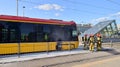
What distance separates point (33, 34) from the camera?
810 inches

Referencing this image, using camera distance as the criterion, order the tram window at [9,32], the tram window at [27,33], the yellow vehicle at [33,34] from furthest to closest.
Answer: the tram window at [27,33]
the yellow vehicle at [33,34]
the tram window at [9,32]

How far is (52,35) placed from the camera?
876 inches

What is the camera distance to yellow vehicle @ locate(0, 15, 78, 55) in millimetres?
18547

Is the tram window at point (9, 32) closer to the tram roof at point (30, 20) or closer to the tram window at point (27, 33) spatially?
the tram roof at point (30, 20)

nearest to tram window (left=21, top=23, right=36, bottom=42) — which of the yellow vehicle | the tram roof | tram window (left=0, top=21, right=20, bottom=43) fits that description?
the yellow vehicle

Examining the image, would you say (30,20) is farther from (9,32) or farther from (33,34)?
(9,32)

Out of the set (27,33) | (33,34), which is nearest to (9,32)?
(27,33)

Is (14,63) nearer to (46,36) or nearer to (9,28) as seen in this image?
(9,28)

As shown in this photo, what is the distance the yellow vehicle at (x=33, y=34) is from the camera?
730 inches

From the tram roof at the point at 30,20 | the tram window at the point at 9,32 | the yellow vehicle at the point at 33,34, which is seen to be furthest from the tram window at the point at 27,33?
the tram window at the point at 9,32

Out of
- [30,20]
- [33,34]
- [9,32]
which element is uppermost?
[30,20]

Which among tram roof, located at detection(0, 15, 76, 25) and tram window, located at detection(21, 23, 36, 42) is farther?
tram window, located at detection(21, 23, 36, 42)

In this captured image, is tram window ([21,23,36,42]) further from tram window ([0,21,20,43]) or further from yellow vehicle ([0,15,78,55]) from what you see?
tram window ([0,21,20,43])

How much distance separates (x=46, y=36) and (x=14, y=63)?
7.50 m
